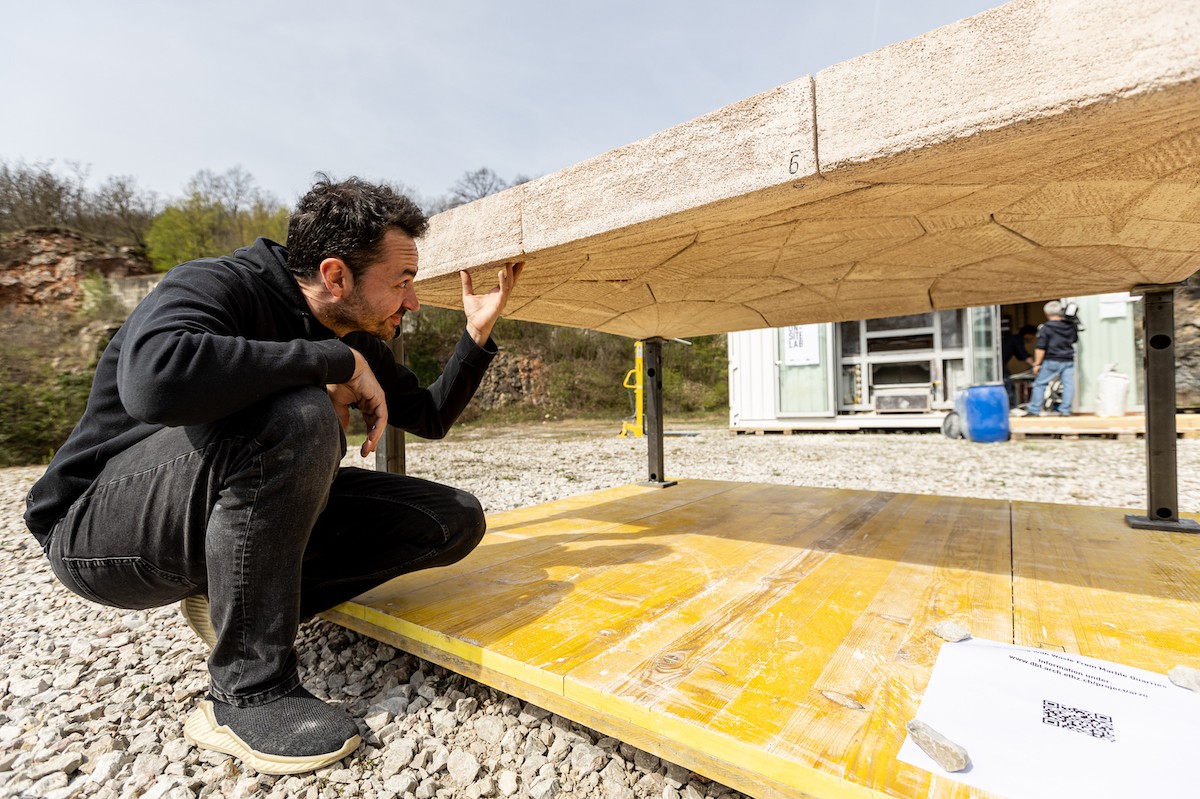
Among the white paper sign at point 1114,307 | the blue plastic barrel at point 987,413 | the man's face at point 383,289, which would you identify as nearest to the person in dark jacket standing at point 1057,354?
the white paper sign at point 1114,307

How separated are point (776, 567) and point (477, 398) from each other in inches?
500

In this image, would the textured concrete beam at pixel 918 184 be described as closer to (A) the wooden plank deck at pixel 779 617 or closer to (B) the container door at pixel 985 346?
(A) the wooden plank deck at pixel 779 617

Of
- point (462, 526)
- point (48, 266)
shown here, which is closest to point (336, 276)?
point (462, 526)

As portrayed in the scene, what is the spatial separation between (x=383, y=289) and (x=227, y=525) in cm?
61

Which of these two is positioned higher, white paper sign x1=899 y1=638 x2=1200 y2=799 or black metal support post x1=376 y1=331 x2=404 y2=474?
black metal support post x1=376 y1=331 x2=404 y2=474

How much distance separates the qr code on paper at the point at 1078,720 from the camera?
845 mm

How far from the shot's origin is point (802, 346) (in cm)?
854

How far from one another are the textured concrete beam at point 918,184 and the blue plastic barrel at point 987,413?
16.5 ft

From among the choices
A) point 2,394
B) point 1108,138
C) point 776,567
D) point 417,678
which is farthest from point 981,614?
point 2,394

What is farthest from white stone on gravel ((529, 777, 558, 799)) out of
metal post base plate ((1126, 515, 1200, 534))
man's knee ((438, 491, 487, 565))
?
metal post base plate ((1126, 515, 1200, 534))

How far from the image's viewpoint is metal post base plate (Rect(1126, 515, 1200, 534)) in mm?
1949

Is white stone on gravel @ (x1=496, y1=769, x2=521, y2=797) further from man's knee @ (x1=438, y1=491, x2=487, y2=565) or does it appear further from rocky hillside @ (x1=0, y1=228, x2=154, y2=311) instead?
rocky hillside @ (x1=0, y1=228, x2=154, y2=311)

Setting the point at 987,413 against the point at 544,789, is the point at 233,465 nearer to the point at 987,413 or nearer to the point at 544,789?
the point at 544,789

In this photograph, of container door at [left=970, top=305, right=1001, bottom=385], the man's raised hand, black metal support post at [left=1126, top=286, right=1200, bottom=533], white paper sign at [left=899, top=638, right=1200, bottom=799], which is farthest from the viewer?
container door at [left=970, top=305, right=1001, bottom=385]
